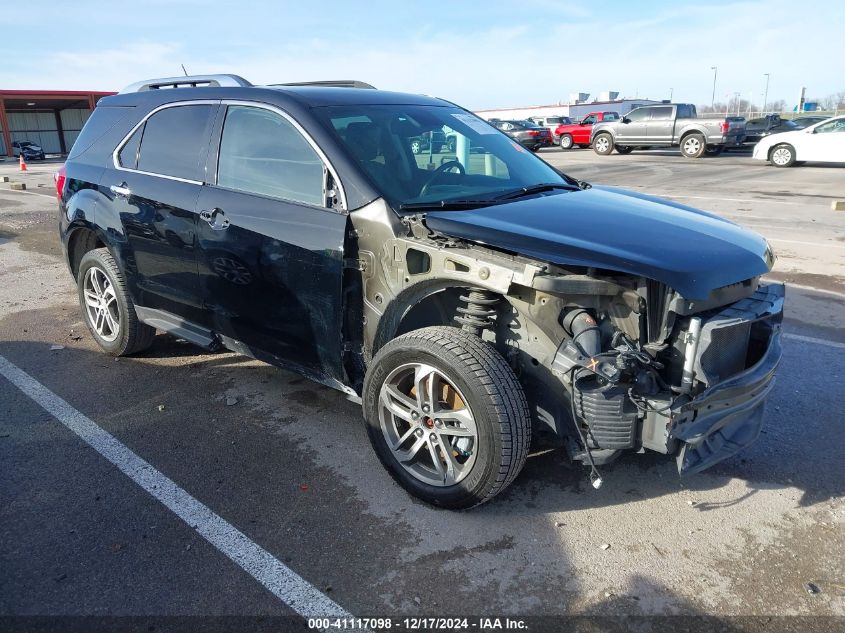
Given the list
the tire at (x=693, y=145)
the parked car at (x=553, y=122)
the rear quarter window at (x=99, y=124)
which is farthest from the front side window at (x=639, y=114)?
the rear quarter window at (x=99, y=124)

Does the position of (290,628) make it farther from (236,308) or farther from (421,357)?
(236,308)

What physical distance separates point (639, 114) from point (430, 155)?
2498 centimetres

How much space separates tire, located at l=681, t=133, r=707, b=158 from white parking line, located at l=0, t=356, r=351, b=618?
82.3ft

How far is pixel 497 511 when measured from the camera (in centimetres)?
324

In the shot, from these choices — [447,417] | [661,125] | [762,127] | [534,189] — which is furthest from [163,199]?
[762,127]

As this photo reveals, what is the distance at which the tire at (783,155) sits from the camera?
2119 centimetres

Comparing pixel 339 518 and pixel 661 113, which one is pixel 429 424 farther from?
pixel 661 113

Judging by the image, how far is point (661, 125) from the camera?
25703 mm

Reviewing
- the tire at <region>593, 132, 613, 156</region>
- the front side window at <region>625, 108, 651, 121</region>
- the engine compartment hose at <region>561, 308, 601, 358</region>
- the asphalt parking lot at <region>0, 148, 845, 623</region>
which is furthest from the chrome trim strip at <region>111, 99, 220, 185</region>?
the tire at <region>593, 132, 613, 156</region>

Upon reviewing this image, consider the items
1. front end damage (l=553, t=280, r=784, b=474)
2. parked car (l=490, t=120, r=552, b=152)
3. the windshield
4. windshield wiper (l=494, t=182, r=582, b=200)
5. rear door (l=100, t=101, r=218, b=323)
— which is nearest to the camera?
front end damage (l=553, t=280, r=784, b=474)

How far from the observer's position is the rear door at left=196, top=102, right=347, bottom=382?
353 cm

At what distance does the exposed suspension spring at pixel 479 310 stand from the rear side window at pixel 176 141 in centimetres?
209

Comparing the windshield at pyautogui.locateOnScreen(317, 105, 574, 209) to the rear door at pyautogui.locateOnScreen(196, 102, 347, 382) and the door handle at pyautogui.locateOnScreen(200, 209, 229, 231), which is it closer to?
the rear door at pyautogui.locateOnScreen(196, 102, 347, 382)

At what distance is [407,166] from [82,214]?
2808 mm
